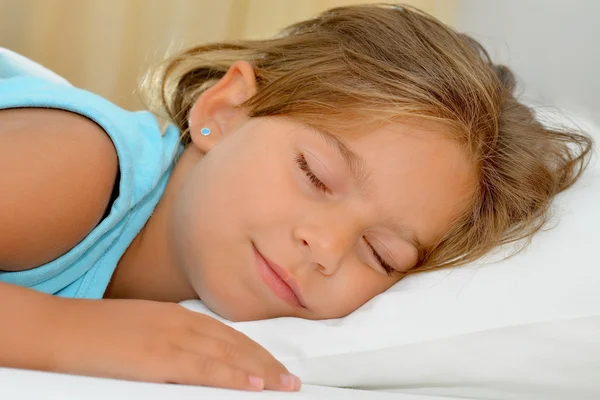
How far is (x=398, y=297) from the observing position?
3.18 feet

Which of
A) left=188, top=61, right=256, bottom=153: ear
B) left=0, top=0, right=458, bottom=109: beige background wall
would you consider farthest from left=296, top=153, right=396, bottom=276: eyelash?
left=0, top=0, right=458, bottom=109: beige background wall

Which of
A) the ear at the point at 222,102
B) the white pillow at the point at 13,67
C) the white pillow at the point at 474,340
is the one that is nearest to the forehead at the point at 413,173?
the white pillow at the point at 474,340

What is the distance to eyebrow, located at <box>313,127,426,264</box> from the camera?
102cm

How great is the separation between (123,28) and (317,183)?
4.45ft

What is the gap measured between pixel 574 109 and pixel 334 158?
0.83 meters

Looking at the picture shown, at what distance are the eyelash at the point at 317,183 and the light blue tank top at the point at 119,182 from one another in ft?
0.80

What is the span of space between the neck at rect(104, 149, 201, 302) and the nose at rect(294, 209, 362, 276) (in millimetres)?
285

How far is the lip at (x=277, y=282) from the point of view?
3.29ft

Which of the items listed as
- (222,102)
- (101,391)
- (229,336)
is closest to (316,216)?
(229,336)

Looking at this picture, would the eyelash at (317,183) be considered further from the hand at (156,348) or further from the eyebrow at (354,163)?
the hand at (156,348)

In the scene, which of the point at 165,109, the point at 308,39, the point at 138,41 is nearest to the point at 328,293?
the point at 308,39

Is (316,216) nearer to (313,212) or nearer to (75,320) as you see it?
(313,212)

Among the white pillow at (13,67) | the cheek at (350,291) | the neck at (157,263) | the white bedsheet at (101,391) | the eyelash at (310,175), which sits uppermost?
the eyelash at (310,175)

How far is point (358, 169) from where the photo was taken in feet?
3.35
